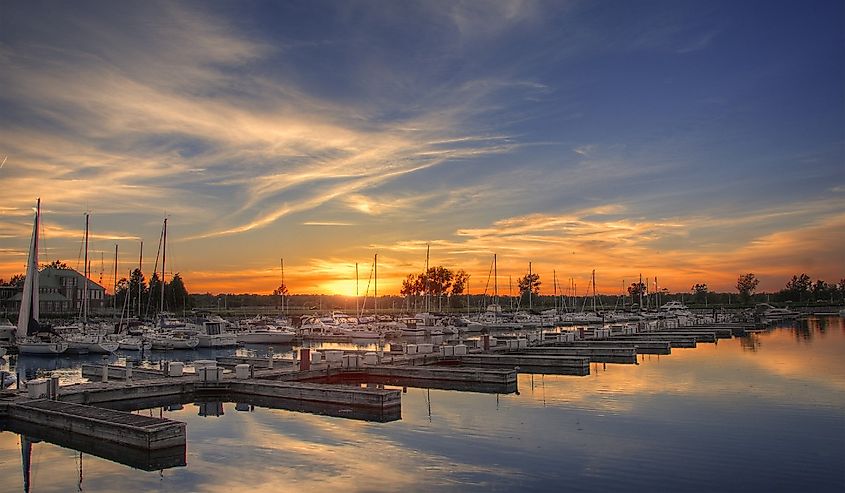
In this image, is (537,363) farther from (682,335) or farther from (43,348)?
(43,348)

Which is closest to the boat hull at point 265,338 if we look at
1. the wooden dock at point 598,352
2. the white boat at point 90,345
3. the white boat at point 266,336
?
the white boat at point 266,336

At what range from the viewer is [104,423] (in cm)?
2120

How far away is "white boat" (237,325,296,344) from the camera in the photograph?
264 ft

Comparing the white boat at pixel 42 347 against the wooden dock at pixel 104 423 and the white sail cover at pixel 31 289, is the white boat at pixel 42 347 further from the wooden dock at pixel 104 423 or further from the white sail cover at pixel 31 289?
the wooden dock at pixel 104 423

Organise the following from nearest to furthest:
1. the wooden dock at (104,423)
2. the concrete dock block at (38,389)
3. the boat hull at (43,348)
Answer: the wooden dock at (104,423)
the concrete dock block at (38,389)
the boat hull at (43,348)

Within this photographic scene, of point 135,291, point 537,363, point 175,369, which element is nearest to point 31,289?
point 175,369

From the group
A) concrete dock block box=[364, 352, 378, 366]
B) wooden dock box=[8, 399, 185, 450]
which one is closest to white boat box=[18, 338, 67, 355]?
concrete dock block box=[364, 352, 378, 366]

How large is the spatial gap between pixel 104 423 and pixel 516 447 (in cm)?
1239

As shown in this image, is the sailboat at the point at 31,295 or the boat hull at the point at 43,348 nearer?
the sailboat at the point at 31,295

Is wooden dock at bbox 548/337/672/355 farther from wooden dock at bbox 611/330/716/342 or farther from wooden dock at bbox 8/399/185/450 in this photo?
wooden dock at bbox 8/399/185/450

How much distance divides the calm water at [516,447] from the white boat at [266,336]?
50.1 metres

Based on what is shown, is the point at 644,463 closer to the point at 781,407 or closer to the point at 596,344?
the point at 781,407

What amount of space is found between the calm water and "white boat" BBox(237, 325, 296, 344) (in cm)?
5005

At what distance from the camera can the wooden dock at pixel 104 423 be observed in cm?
1994
